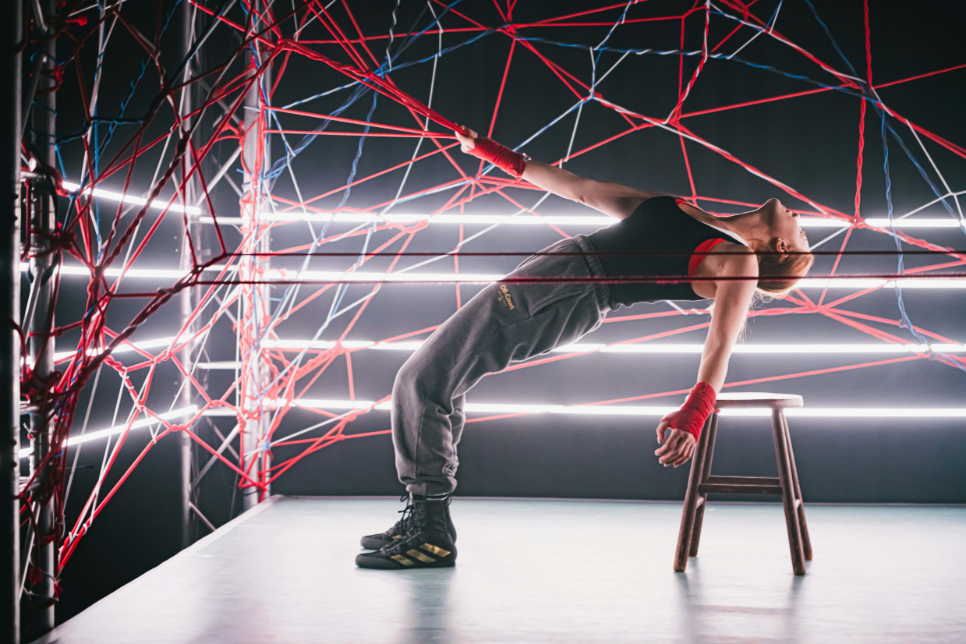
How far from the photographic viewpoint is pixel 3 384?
1486 mm

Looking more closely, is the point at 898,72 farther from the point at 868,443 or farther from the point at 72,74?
the point at 72,74

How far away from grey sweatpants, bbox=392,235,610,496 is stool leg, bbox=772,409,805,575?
0.73m

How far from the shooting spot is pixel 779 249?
6.62ft

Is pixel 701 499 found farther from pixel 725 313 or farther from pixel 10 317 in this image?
pixel 10 317

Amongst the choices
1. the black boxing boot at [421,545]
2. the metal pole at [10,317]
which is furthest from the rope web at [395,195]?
the metal pole at [10,317]

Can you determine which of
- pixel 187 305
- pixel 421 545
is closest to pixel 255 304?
pixel 187 305

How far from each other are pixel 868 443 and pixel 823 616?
176cm

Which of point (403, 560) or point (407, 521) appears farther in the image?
point (407, 521)

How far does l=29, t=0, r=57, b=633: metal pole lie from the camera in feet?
5.44

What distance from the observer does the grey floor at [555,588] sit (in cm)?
172

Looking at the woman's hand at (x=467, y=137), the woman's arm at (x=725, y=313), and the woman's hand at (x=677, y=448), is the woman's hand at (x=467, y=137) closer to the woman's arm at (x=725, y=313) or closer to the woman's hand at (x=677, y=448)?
the woman's arm at (x=725, y=313)

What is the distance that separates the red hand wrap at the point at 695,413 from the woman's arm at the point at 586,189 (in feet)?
2.14

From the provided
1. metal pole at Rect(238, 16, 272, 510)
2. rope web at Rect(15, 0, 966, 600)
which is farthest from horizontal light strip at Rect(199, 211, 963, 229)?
metal pole at Rect(238, 16, 272, 510)

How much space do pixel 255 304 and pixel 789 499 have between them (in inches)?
83.0
